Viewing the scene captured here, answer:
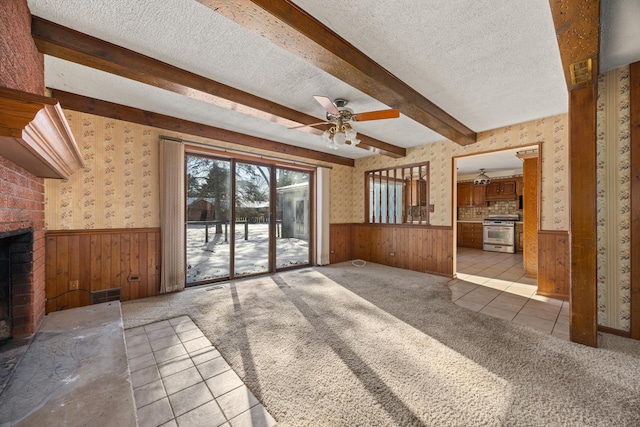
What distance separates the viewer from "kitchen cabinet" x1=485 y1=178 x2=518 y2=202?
296 inches

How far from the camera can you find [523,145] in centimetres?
382

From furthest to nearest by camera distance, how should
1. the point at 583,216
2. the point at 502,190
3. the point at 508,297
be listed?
the point at 502,190, the point at 508,297, the point at 583,216

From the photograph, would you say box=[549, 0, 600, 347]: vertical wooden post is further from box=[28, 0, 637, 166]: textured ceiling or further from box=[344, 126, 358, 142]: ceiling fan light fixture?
box=[344, 126, 358, 142]: ceiling fan light fixture

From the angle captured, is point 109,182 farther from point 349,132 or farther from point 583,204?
point 583,204

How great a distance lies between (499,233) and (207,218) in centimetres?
752

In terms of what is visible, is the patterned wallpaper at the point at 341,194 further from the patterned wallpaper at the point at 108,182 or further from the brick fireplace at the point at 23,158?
the brick fireplace at the point at 23,158

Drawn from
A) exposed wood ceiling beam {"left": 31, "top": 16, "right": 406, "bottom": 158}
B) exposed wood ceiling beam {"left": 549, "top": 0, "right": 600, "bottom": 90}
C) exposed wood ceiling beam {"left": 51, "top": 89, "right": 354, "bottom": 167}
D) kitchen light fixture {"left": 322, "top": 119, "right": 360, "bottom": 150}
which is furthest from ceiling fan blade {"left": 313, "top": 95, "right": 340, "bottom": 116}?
exposed wood ceiling beam {"left": 51, "top": 89, "right": 354, "bottom": 167}

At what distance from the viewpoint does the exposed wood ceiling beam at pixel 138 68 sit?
1.83m

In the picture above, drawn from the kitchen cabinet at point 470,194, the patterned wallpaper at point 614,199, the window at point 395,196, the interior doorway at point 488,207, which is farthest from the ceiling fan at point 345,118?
the kitchen cabinet at point 470,194

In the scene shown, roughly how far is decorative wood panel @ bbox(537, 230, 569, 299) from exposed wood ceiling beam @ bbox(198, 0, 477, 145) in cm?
271

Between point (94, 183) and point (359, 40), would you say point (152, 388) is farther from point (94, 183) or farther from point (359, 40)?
point (359, 40)

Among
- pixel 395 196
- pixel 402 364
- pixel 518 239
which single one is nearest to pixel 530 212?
pixel 395 196

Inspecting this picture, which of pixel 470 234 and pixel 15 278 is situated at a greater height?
pixel 15 278

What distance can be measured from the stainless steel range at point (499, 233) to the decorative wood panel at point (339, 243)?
14.2 feet
